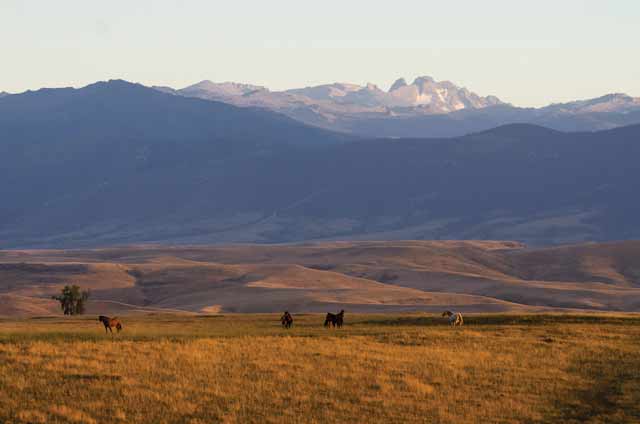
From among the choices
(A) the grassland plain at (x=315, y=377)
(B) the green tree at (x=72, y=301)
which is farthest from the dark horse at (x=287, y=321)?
(B) the green tree at (x=72, y=301)

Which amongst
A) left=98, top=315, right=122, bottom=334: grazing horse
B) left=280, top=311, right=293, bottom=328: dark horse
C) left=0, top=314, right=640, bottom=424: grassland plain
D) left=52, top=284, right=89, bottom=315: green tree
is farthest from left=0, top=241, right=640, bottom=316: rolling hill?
left=0, top=314, right=640, bottom=424: grassland plain

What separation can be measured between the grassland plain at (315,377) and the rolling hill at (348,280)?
5342cm

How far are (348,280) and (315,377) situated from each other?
333ft

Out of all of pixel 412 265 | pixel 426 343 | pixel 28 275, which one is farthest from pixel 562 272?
pixel 426 343

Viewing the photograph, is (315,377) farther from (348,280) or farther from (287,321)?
(348,280)

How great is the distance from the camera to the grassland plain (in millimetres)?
24250

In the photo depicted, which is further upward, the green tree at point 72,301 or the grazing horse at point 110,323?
the grazing horse at point 110,323

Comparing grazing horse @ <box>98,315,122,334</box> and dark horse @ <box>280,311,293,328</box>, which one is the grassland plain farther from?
dark horse @ <box>280,311,293,328</box>

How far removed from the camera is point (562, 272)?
156625mm

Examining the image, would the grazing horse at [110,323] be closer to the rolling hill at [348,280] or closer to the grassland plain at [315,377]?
the grassland plain at [315,377]

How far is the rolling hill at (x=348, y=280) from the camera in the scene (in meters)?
100

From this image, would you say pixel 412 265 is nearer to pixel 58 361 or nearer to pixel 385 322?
pixel 385 322

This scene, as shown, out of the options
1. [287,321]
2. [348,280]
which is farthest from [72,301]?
[348,280]

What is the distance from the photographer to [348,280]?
425 ft
